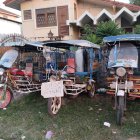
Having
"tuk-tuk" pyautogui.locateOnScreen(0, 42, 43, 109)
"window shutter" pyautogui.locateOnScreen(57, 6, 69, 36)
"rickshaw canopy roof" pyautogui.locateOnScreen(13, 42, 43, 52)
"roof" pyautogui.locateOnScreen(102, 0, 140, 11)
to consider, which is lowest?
"tuk-tuk" pyautogui.locateOnScreen(0, 42, 43, 109)

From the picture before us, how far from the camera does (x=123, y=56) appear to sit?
20.1 feet

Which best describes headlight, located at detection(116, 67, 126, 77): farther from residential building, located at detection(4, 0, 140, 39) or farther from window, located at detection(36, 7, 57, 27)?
window, located at detection(36, 7, 57, 27)

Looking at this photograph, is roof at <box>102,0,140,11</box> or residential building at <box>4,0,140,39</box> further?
residential building at <box>4,0,140,39</box>

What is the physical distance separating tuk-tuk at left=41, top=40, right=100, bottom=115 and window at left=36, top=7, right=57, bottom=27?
27.2 ft

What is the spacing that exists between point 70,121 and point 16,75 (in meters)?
2.16

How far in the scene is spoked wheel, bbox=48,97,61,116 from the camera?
19.5 ft

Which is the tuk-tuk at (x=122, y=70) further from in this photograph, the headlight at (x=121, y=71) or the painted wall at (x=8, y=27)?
the painted wall at (x=8, y=27)

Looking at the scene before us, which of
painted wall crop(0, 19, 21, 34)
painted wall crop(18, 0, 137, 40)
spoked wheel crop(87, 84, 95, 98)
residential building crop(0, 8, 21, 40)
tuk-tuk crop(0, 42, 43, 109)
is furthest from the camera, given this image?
painted wall crop(0, 19, 21, 34)

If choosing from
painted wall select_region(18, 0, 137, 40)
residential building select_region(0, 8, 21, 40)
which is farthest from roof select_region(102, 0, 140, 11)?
residential building select_region(0, 8, 21, 40)

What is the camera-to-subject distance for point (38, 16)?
16.8m

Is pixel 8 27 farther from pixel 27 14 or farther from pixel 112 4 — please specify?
pixel 112 4

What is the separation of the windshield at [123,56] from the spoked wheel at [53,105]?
1.63 m

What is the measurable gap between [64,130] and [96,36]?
8.88m

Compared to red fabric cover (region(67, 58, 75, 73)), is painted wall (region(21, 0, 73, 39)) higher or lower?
higher
